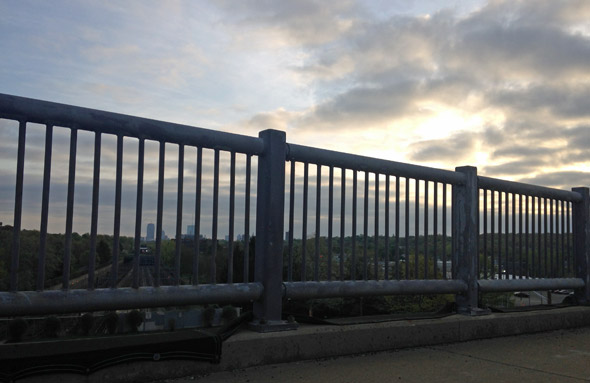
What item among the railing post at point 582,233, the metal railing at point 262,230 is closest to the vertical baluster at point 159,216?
the metal railing at point 262,230

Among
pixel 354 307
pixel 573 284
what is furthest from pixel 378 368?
pixel 354 307

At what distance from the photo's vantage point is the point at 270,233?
394cm

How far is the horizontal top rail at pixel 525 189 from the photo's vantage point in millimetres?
5785

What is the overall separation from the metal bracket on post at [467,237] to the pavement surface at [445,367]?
52cm

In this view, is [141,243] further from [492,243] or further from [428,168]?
[492,243]

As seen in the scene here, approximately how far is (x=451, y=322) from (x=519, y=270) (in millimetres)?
1780

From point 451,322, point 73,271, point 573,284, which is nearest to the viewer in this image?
point 73,271

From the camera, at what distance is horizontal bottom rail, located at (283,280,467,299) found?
4082 mm

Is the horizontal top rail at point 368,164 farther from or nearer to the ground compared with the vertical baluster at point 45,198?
farther from the ground

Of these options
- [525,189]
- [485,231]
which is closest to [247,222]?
[485,231]

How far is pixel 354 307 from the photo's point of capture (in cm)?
4794

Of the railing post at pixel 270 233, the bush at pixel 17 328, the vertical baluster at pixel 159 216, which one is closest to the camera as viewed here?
the bush at pixel 17 328

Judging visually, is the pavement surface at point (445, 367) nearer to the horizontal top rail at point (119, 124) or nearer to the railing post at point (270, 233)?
the railing post at point (270, 233)

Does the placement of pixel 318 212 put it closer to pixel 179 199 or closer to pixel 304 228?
pixel 304 228
